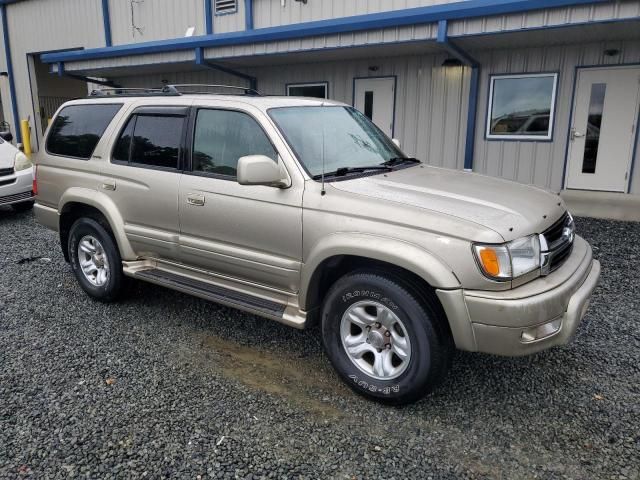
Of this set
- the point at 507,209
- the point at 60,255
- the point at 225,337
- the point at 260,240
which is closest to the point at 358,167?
the point at 260,240

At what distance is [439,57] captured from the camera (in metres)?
10.3

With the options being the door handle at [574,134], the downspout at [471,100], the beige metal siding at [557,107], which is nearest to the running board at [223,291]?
the downspout at [471,100]

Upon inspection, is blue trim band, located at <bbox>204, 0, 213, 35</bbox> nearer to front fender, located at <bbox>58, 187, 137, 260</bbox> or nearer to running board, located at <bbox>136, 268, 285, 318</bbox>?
front fender, located at <bbox>58, 187, 137, 260</bbox>

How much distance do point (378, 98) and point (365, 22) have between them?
255 cm

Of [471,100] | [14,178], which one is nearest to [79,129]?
[14,178]

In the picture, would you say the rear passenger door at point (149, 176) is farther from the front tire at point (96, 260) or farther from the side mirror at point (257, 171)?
the side mirror at point (257, 171)

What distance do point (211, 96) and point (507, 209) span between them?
96.7 inches

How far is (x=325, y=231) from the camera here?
327 centimetres

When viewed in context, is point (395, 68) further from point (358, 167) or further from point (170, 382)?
point (170, 382)

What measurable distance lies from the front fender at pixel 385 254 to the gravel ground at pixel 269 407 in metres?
0.84

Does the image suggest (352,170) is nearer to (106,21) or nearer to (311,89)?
(311,89)

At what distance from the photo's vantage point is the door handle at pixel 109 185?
177 inches

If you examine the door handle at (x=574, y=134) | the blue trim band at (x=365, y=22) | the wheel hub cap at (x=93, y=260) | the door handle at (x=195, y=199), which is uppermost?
the blue trim band at (x=365, y=22)

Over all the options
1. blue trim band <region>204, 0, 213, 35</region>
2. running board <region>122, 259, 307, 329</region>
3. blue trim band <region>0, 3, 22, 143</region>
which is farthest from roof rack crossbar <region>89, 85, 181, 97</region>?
blue trim band <region>0, 3, 22, 143</region>
